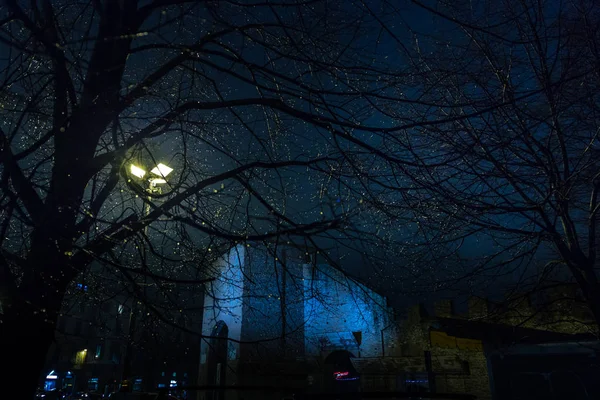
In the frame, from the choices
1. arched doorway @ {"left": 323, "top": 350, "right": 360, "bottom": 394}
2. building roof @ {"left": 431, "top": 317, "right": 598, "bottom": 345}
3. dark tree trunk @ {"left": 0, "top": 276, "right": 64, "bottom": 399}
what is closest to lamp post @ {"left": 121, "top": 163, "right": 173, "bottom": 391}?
dark tree trunk @ {"left": 0, "top": 276, "right": 64, "bottom": 399}

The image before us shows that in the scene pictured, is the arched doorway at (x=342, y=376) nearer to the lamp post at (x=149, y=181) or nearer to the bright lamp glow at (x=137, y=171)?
the lamp post at (x=149, y=181)

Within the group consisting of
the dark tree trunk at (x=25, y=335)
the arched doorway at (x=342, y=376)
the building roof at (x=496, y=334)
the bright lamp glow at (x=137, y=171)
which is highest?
the bright lamp glow at (x=137, y=171)

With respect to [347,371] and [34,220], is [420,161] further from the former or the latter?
[347,371]

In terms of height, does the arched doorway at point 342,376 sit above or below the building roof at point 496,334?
below

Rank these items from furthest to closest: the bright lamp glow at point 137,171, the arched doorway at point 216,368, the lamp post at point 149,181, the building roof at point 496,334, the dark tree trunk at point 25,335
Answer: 1. the arched doorway at point 216,368
2. the building roof at point 496,334
3. the bright lamp glow at point 137,171
4. the lamp post at point 149,181
5. the dark tree trunk at point 25,335

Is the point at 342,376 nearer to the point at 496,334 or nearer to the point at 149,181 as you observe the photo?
the point at 496,334

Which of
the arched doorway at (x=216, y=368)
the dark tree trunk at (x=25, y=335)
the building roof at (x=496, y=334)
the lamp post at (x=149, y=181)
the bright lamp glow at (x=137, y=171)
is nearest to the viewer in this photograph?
the dark tree trunk at (x=25, y=335)

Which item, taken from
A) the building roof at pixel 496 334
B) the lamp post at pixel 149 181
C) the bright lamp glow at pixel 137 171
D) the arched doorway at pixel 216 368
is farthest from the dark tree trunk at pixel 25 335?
the arched doorway at pixel 216 368

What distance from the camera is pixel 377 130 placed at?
280 cm

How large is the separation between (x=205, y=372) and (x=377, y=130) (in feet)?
81.2

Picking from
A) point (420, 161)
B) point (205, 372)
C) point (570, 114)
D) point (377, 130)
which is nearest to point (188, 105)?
point (377, 130)

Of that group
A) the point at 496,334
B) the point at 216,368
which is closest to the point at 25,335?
the point at 496,334

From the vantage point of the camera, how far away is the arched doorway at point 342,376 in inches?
594

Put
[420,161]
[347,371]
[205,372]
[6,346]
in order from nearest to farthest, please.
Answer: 1. [6,346]
2. [420,161]
3. [347,371]
4. [205,372]
